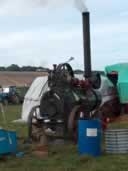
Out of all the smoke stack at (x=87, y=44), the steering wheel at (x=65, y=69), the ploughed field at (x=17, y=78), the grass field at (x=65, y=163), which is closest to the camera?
the grass field at (x=65, y=163)

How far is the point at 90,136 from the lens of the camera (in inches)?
375

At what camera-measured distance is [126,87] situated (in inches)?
666

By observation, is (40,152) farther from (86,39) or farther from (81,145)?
(86,39)

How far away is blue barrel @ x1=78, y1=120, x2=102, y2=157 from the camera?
9484 millimetres

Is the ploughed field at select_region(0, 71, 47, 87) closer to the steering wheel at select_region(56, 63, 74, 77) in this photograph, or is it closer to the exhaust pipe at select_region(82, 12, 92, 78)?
the exhaust pipe at select_region(82, 12, 92, 78)

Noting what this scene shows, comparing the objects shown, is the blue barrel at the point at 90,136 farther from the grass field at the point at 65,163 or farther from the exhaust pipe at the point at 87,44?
the exhaust pipe at the point at 87,44

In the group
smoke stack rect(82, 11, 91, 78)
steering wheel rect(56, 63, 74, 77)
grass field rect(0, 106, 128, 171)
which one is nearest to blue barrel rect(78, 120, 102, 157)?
grass field rect(0, 106, 128, 171)

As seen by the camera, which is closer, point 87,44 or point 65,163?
point 65,163

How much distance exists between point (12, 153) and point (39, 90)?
8.19 m

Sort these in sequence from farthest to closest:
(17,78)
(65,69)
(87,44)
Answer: (17,78) → (87,44) → (65,69)

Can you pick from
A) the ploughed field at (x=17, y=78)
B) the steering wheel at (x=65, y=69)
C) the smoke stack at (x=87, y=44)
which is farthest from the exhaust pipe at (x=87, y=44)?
the ploughed field at (x=17, y=78)

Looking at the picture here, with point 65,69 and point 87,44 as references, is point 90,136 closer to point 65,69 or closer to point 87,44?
point 65,69

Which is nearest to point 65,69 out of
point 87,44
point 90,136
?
point 87,44

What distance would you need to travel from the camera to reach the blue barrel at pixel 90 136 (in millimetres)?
9484
